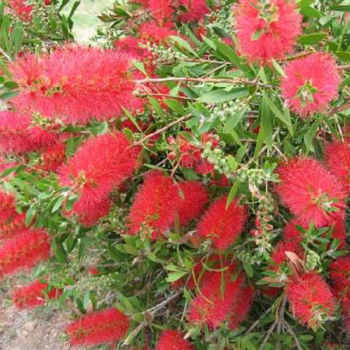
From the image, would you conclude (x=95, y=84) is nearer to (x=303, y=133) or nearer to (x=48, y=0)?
(x=303, y=133)

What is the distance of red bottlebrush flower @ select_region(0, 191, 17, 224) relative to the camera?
1745mm

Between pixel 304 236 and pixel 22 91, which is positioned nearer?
pixel 22 91

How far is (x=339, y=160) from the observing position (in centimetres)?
156

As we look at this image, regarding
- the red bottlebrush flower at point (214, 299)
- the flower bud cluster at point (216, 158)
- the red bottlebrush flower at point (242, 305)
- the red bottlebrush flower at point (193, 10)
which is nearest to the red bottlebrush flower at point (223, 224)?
the red bottlebrush flower at point (214, 299)

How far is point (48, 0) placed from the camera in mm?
2238

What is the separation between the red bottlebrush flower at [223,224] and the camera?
160 centimetres

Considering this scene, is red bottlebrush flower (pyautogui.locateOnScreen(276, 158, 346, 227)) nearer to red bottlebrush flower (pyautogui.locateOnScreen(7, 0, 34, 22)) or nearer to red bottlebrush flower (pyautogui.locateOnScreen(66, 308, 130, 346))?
red bottlebrush flower (pyautogui.locateOnScreen(66, 308, 130, 346))

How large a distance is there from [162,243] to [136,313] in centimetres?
33

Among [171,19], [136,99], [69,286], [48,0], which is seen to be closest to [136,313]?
[69,286]

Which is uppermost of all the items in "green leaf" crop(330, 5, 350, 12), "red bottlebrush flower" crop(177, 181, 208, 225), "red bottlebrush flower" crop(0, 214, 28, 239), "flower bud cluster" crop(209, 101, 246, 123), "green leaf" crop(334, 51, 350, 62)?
"green leaf" crop(330, 5, 350, 12)

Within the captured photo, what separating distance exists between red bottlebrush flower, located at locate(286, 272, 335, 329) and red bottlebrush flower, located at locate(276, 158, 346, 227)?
0.20 metres

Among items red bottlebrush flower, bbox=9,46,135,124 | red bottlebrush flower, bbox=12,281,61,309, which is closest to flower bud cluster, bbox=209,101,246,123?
red bottlebrush flower, bbox=9,46,135,124

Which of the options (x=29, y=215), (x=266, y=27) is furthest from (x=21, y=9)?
(x=266, y=27)

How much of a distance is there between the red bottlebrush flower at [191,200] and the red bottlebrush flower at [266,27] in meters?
0.58
